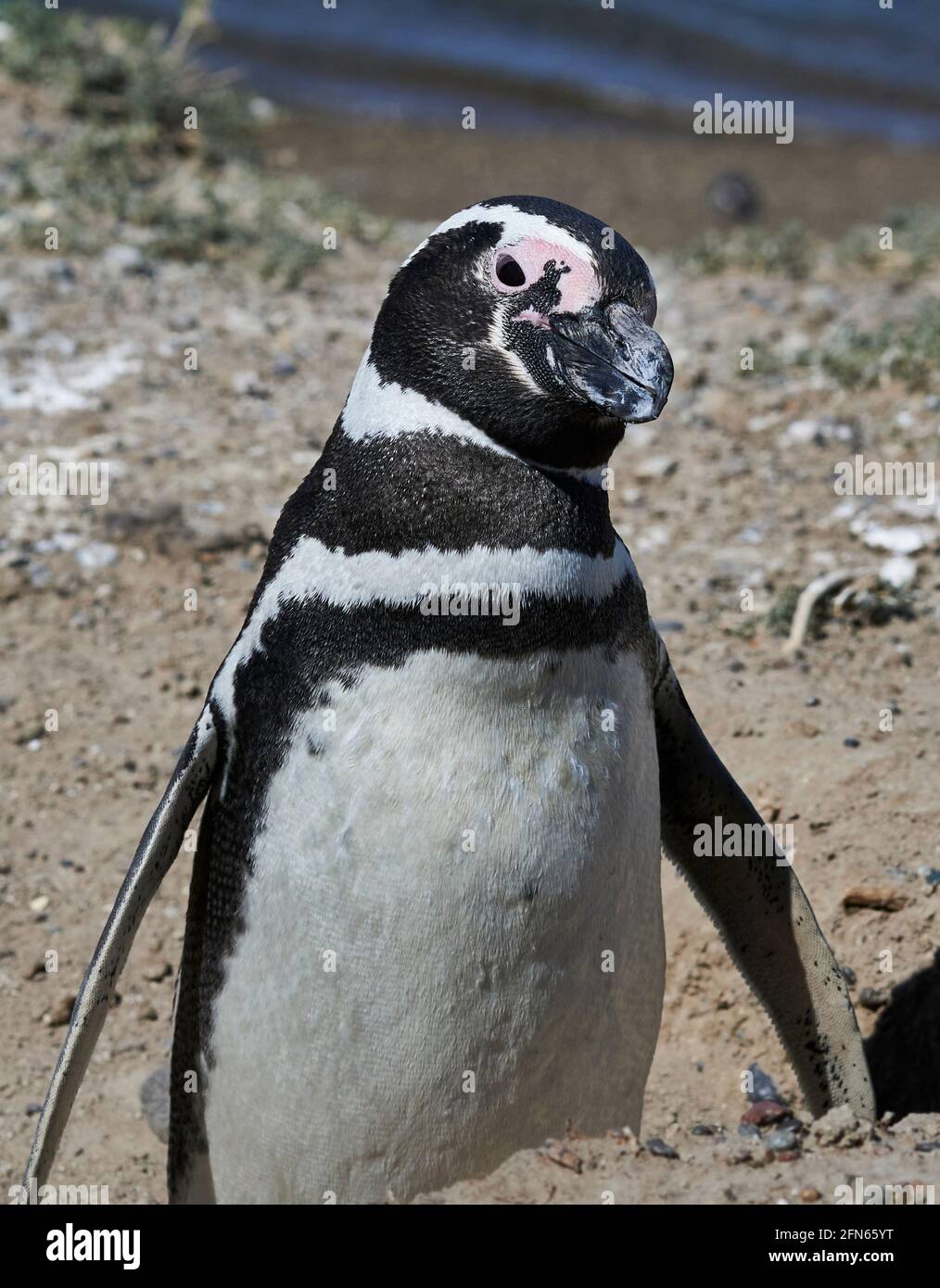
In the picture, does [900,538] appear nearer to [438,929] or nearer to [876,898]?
[876,898]

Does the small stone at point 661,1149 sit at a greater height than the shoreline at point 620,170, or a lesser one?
lesser

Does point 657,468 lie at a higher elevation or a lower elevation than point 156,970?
higher

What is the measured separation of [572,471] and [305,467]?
2.99 m

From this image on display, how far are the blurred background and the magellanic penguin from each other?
23.8ft

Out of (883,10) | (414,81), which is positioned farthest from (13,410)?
(883,10)

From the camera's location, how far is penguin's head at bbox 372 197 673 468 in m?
2.37

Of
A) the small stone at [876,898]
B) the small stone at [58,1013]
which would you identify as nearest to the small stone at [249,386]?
the small stone at [58,1013]

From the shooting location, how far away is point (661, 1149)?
254 centimetres

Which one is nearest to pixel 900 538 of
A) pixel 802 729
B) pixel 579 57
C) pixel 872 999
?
pixel 802 729

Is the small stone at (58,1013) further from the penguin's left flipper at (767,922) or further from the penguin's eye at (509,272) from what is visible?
the penguin's eye at (509,272)

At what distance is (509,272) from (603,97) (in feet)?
41.3

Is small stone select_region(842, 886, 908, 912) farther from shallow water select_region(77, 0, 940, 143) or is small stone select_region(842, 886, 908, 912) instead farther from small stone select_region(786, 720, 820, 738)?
shallow water select_region(77, 0, 940, 143)

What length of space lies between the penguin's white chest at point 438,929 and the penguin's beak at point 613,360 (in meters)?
0.43

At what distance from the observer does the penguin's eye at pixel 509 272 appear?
243 cm
